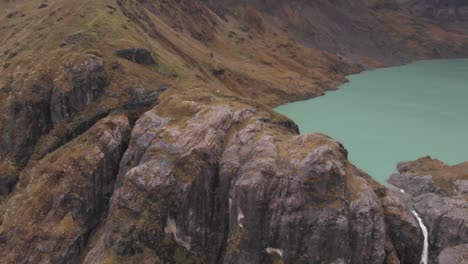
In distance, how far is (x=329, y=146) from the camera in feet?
199

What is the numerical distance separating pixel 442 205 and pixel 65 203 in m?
61.0

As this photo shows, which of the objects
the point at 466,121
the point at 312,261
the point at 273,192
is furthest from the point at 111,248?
the point at 466,121

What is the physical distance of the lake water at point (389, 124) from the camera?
349ft

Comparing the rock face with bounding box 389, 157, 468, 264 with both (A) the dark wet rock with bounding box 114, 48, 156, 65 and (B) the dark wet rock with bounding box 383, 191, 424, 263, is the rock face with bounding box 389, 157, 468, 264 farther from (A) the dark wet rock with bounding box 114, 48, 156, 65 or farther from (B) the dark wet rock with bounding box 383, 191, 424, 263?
(A) the dark wet rock with bounding box 114, 48, 156, 65

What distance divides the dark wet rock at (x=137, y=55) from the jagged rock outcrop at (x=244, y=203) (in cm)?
3880

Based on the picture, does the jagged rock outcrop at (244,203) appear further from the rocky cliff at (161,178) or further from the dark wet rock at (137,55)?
the dark wet rock at (137,55)

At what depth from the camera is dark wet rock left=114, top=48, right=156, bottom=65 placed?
332 feet

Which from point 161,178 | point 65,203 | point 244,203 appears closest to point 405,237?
point 244,203

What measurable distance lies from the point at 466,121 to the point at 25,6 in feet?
561

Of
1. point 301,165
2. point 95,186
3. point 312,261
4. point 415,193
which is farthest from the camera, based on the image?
point 415,193

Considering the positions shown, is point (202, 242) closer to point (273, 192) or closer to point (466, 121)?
point (273, 192)

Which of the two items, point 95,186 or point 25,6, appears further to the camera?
point 25,6

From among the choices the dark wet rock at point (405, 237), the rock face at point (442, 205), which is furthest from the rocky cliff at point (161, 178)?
A: the rock face at point (442, 205)

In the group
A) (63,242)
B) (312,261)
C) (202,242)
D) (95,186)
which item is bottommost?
(63,242)
